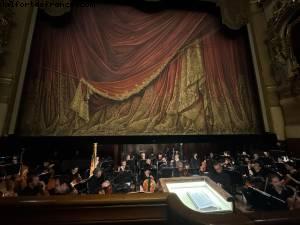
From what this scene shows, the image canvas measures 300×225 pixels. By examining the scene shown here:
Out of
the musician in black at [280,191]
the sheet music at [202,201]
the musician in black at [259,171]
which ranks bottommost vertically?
the musician in black at [280,191]

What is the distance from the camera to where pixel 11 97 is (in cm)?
321

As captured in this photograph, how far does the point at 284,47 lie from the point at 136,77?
2952mm

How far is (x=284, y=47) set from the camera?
3.55m

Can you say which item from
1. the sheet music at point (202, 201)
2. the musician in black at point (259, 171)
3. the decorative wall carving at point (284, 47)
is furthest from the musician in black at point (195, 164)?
the decorative wall carving at point (284, 47)

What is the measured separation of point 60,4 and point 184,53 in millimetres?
2809

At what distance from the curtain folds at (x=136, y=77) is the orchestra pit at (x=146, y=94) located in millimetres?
22

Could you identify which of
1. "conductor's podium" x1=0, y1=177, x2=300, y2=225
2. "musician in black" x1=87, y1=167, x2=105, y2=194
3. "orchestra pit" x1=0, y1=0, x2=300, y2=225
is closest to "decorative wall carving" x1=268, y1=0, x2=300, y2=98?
"orchestra pit" x1=0, y1=0, x2=300, y2=225

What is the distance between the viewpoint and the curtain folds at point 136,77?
3.57m

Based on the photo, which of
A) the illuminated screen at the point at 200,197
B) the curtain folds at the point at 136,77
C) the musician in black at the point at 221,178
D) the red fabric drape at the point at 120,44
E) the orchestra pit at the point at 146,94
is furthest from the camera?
the red fabric drape at the point at 120,44

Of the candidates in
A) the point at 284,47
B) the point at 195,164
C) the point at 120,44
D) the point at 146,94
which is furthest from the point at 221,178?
the point at 120,44

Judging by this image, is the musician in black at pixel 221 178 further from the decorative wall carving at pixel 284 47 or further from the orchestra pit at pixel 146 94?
the decorative wall carving at pixel 284 47

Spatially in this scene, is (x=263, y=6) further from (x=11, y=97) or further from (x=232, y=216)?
(x=11, y=97)

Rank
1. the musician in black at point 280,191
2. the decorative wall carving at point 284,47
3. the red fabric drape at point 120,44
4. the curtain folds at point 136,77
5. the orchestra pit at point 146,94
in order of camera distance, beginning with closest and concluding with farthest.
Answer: the musician in black at point 280,191
the orchestra pit at point 146,94
the decorative wall carving at point 284,47
the curtain folds at point 136,77
the red fabric drape at point 120,44

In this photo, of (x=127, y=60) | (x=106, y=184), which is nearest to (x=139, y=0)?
(x=127, y=60)
